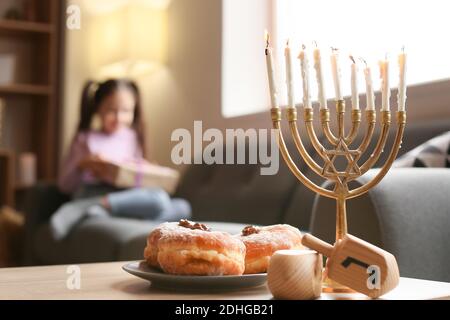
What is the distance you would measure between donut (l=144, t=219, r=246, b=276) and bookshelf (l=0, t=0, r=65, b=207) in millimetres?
3401

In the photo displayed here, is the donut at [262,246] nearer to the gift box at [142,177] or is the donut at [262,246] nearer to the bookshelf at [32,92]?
the gift box at [142,177]

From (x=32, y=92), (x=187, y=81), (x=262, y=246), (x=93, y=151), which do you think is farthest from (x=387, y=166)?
(x=32, y=92)

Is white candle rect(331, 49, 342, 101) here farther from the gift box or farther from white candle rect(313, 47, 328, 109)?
the gift box

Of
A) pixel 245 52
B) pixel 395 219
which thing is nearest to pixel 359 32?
pixel 245 52

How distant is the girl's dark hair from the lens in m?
3.01

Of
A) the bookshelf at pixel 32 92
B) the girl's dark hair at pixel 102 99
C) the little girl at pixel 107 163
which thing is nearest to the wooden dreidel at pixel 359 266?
the little girl at pixel 107 163

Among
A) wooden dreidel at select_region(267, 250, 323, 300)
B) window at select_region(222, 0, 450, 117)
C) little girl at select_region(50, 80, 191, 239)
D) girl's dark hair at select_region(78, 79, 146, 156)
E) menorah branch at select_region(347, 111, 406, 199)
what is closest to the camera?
wooden dreidel at select_region(267, 250, 323, 300)

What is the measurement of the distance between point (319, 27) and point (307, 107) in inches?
73.0

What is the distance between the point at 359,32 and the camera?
A: 247cm

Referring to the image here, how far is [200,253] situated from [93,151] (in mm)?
2259

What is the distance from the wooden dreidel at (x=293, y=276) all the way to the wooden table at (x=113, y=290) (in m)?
0.02

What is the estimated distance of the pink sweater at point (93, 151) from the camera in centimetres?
290

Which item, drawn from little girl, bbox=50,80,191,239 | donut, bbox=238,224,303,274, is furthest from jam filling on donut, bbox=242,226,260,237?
little girl, bbox=50,80,191,239

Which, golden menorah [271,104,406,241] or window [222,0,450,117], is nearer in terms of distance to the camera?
golden menorah [271,104,406,241]
